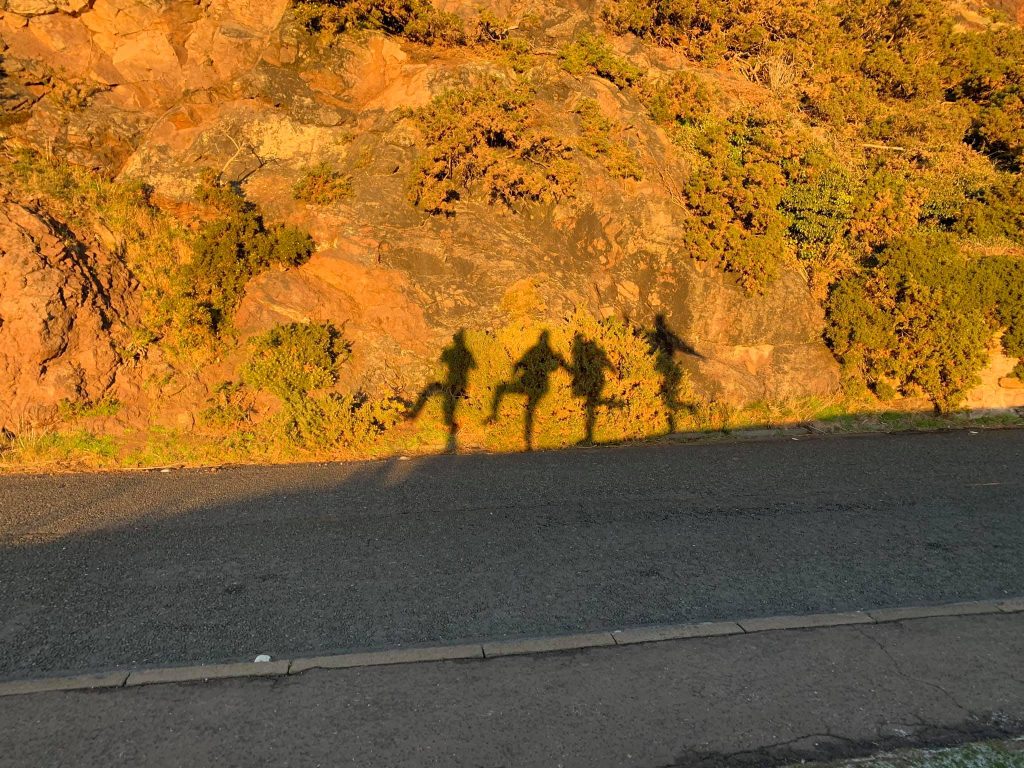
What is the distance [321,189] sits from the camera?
1152 centimetres

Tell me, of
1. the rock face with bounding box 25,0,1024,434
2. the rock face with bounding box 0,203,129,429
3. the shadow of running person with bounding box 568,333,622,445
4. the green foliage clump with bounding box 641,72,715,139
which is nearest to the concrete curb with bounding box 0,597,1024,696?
the shadow of running person with bounding box 568,333,622,445

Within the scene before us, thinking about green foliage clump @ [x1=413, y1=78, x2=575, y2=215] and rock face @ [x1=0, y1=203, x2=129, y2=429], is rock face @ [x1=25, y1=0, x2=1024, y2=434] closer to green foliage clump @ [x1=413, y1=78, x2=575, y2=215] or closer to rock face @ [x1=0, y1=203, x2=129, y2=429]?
rock face @ [x1=0, y1=203, x2=129, y2=429]

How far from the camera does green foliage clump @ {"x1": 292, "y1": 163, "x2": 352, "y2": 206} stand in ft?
37.6

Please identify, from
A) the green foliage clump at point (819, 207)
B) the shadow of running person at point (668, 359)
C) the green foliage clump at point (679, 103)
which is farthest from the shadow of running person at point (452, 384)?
the green foliage clump at point (819, 207)

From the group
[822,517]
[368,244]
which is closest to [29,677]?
[822,517]

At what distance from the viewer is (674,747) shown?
10.6 ft

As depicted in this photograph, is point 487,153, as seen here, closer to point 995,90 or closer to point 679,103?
point 679,103

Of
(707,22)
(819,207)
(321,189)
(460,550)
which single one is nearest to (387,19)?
(321,189)

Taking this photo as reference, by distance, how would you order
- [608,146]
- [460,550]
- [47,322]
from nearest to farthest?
[460,550] < [47,322] < [608,146]

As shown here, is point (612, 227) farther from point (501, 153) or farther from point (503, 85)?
point (503, 85)

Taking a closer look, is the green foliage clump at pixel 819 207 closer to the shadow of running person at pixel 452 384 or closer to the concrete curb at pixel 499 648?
the shadow of running person at pixel 452 384

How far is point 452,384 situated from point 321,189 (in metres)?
4.19

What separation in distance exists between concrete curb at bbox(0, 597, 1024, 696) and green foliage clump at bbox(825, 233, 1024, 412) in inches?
306

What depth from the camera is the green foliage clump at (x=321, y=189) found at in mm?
11445
